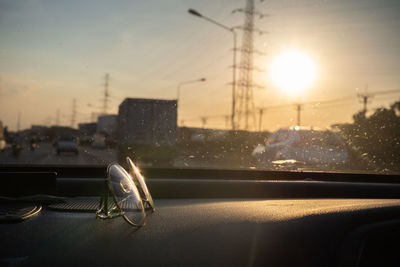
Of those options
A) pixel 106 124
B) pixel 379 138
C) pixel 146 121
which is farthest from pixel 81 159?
pixel 379 138

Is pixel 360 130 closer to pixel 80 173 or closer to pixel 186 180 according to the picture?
pixel 186 180

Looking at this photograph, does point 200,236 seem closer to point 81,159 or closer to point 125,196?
point 125,196

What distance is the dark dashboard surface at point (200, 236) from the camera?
69.4 inches

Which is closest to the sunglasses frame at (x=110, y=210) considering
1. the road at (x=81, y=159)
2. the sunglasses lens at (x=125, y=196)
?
the sunglasses lens at (x=125, y=196)

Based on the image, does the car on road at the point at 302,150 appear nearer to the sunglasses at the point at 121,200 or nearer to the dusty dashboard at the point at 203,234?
the dusty dashboard at the point at 203,234

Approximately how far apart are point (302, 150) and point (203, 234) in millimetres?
2603

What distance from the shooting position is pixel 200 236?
203 cm

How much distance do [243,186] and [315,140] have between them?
1.20 metres

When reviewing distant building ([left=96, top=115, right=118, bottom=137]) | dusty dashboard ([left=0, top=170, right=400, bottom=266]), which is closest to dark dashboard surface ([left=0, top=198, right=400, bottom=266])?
dusty dashboard ([left=0, top=170, right=400, bottom=266])

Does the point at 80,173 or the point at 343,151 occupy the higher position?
the point at 343,151

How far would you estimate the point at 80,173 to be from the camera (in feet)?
10.9

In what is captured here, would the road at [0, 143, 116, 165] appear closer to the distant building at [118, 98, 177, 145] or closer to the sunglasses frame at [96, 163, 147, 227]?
the distant building at [118, 98, 177, 145]

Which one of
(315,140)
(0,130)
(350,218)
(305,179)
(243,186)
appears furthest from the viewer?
(0,130)

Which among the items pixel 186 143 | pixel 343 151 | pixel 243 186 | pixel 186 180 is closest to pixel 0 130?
pixel 186 143
